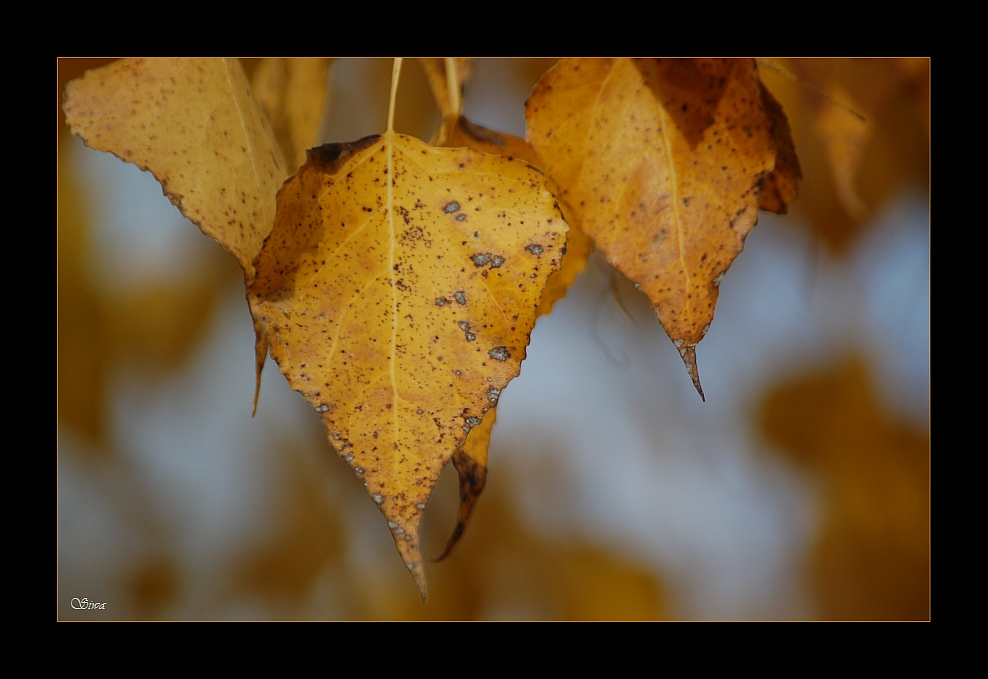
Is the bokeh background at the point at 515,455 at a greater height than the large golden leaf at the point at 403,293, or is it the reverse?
the large golden leaf at the point at 403,293

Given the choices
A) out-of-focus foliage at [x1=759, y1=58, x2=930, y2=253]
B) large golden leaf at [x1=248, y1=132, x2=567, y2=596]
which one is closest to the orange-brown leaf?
large golden leaf at [x1=248, y1=132, x2=567, y2=596]

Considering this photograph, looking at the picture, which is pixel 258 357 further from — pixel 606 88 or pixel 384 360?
pixel 606 88

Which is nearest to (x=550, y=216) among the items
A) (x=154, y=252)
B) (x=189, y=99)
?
(x=189, y=99)

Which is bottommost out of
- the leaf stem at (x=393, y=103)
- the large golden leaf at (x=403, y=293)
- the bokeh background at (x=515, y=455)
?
the bokeh background at (x=515, y=455)

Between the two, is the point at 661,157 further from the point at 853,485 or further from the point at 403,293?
the point at 853,485

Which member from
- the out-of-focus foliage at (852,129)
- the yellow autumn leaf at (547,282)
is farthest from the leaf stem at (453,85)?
the out-of-focus foliage at (852,129)

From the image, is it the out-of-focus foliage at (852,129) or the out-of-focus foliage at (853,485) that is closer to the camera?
the out-of-focus foliage at (852,129)

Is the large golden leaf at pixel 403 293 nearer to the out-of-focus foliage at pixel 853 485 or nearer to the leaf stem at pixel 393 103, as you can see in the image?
the leaf stem at pixel 393 103
